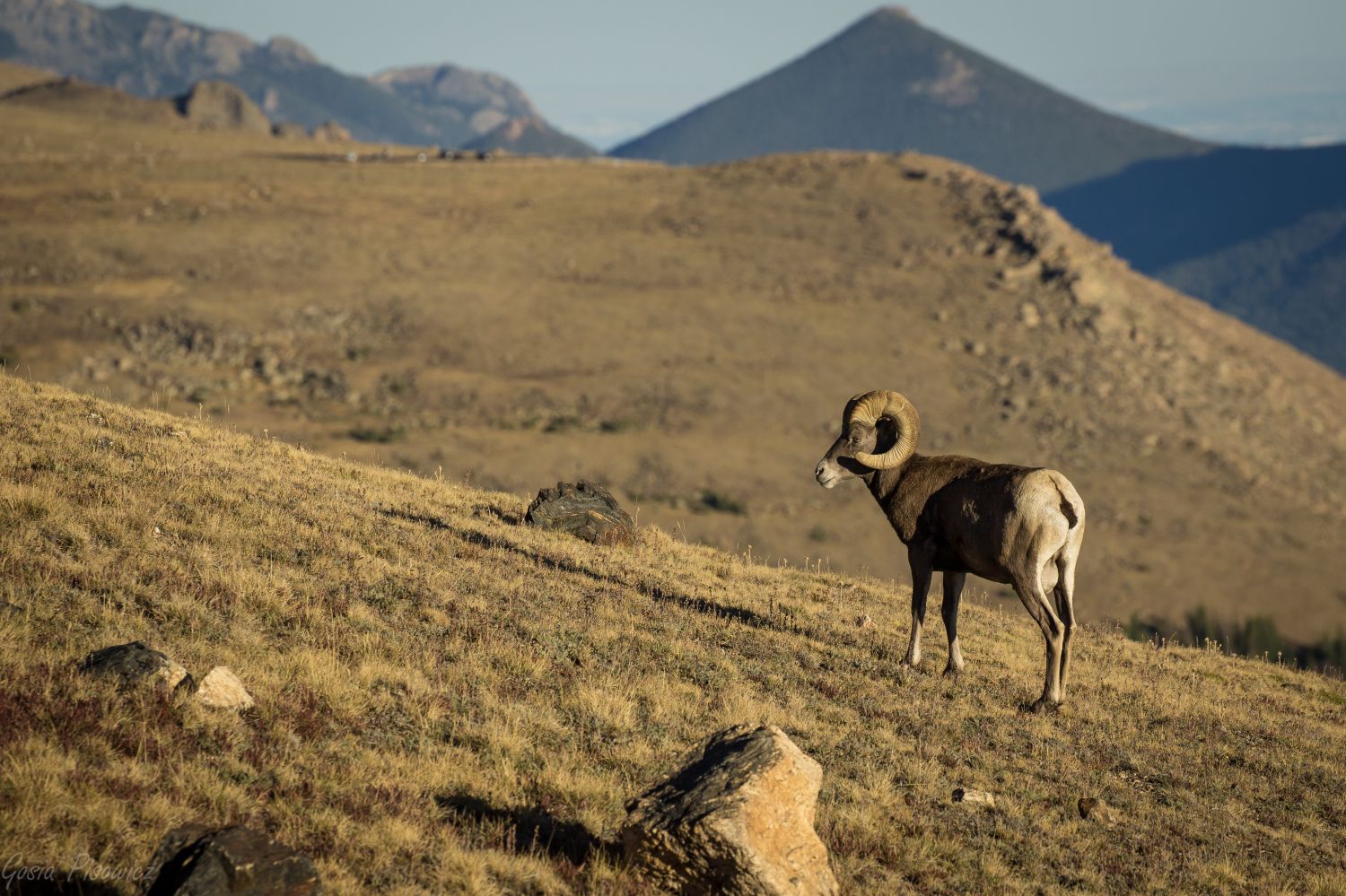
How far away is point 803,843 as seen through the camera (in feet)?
24.0

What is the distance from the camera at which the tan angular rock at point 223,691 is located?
836cm

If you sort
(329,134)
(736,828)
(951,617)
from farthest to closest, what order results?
(329,134)
(951,617)
(736,828)

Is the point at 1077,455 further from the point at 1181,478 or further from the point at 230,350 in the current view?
the point at 230,350

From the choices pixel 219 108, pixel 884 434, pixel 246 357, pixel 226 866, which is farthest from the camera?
pixel 219 108

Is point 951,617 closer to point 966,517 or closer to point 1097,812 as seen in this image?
point 966,517

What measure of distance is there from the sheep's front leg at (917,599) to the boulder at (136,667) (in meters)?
7.91

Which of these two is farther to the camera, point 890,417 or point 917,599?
point 890,417

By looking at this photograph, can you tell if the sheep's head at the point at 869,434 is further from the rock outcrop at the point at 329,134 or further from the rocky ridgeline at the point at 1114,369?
the rock outcrop at the point at 329,134

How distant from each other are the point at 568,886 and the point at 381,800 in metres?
1.46

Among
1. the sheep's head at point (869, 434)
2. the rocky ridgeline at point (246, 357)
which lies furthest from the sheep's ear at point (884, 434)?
the rocky ridgeline at point (246, 357)

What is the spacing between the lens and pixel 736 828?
6926 millimetres

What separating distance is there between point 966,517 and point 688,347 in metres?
62.4

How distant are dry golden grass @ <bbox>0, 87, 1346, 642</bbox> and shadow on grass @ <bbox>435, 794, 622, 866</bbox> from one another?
140 ft

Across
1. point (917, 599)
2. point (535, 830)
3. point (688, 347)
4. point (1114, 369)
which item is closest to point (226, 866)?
point (535, 830)
